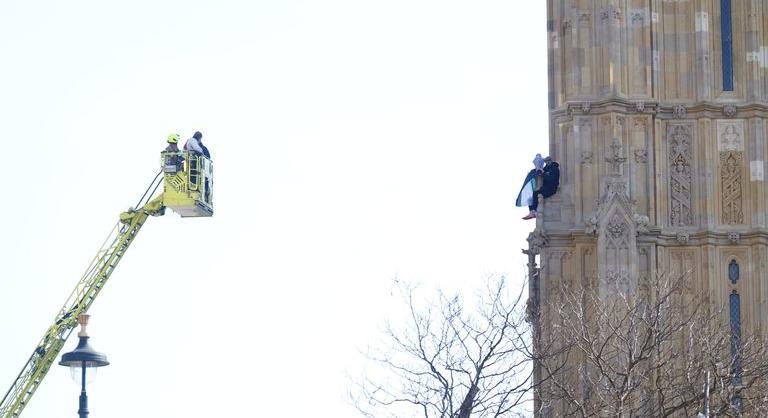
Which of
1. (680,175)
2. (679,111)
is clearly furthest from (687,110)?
(680,175)

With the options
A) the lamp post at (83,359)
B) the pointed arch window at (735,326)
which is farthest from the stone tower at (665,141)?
the lamp post at (83,359)

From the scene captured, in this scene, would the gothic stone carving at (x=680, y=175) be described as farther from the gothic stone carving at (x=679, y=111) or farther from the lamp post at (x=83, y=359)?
the lamp post at (x=83, y=359)

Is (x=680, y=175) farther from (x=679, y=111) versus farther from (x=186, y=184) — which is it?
(x=186, y=184)

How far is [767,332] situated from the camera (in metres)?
62.2

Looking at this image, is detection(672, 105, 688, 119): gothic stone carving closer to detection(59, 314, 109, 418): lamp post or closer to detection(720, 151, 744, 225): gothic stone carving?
detection(720, 151, 744, 225): gothic stone carving

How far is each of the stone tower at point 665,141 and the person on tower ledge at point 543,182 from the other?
17 centimetres

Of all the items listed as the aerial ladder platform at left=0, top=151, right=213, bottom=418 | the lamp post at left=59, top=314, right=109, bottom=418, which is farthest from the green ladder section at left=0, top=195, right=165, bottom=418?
the lamp post at left=59, top=314, right=109, bottom=418

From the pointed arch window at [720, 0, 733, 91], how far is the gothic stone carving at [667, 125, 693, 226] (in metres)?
1.36

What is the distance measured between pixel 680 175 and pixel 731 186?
41.8 inches

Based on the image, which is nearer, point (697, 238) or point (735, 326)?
point (735, 326)

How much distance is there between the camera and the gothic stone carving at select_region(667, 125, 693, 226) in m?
63.4

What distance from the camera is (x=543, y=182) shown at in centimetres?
6297

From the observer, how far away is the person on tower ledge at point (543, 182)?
63031 millimetres

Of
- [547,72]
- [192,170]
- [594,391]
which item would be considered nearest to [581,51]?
[547,72]
